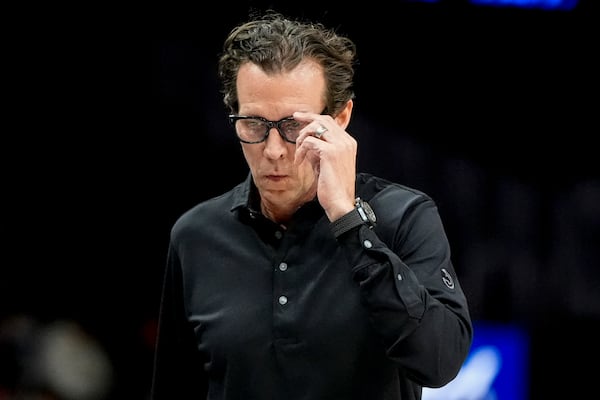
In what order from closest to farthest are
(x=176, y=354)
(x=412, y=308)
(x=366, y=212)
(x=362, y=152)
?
1. (x=412, y=308)
2. (x=366, y=212)
3. (x=176, y=354)
4. (x=362, y=152)

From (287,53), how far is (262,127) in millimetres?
175

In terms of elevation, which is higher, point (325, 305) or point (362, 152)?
point (325, 305)

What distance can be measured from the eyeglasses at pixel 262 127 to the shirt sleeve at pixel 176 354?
42 centimetres

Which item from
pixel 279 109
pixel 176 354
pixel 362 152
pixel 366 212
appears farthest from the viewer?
pixel 362 152

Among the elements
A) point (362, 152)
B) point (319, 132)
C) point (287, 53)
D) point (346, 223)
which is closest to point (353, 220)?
point (346, 223)

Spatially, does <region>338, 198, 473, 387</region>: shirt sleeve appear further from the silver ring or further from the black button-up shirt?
the silver ring

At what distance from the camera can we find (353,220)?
2.09 m

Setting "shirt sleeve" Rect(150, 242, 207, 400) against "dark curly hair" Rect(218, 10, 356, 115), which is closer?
"dark curly hair" Rect(218, 10, 356, 115)

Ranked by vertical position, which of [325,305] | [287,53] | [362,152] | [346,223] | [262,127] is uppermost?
[287,53]

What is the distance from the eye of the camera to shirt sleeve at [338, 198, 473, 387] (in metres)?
2.00

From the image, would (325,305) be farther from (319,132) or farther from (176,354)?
(176,354)

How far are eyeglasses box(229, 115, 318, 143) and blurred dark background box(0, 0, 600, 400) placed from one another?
7.61 ft

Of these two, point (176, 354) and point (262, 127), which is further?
point (176, 354)

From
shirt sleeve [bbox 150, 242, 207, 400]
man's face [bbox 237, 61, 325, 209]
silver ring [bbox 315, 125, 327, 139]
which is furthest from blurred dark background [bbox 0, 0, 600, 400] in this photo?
silver ring [bbox 315, 125, 327, 139]
